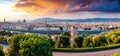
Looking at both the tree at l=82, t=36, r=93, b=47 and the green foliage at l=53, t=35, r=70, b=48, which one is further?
the green foliage at l=53, t=35, r=70, b=48

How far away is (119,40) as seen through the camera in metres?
20.7

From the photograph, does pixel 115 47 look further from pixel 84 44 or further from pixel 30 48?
pixel 30 48

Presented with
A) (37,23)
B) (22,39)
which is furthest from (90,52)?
(37,23)

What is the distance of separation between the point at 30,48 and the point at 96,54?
5700 millimetres

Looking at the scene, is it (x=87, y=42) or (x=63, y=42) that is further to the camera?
(x=63, y=42)

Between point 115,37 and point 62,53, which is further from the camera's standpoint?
point 115,37

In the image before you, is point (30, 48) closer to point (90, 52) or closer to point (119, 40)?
point (90, 52)

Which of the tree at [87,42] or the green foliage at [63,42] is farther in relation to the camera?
the green foliage at [63,42]

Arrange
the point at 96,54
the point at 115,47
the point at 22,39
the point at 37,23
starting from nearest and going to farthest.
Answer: the point at 22,39
the point at 96,54
the point at 115,47
the point at 37,23

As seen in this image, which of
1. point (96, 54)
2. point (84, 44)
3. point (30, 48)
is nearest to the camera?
point (30, 48)

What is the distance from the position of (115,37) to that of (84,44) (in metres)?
2.56

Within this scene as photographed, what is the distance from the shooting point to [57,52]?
57.4 ft

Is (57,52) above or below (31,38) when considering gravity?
below

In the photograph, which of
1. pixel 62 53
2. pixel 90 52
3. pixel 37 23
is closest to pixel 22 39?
pixel 62 53
